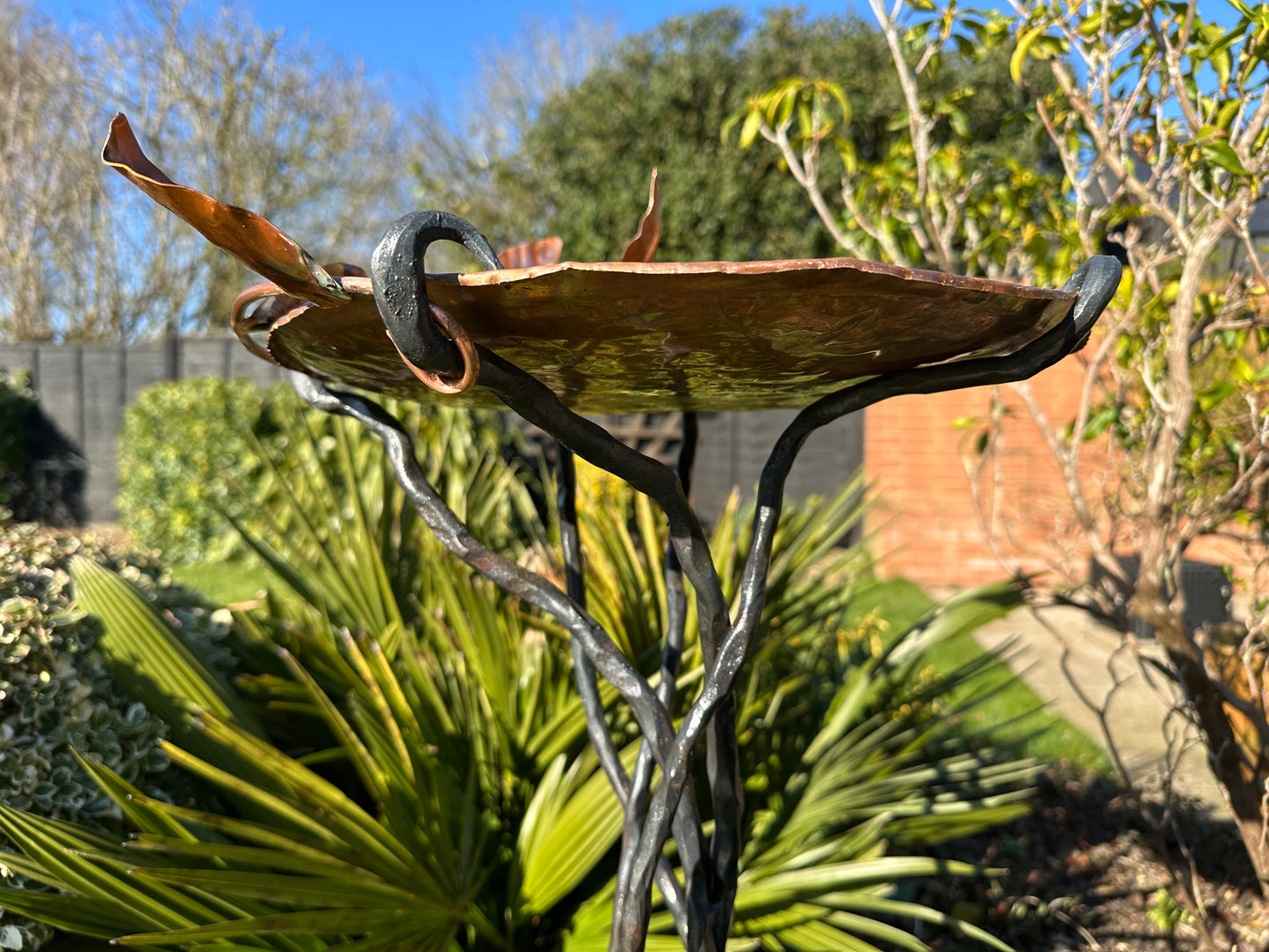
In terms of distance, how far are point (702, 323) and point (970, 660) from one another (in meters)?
4.09

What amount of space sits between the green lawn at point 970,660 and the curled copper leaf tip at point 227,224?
1.75 m

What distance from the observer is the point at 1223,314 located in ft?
6.34

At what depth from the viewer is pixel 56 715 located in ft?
4.87

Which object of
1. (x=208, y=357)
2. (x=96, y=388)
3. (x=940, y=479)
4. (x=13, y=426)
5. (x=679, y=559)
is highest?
(x=208, y=357)

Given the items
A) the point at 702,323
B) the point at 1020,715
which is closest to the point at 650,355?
the point at 702,323

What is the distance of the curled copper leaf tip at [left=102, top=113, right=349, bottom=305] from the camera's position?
26.1 inches

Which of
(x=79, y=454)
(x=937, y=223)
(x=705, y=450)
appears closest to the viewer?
(x=937, y=223)

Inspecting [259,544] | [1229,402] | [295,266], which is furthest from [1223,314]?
[259,544]

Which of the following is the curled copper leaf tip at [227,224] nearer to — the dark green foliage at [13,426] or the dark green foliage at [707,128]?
the dark green foliage at [707,128]

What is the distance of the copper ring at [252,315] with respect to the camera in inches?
33.9

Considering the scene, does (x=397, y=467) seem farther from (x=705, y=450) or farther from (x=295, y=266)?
(x=705, y=450)

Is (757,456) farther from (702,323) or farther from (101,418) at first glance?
(702,323)

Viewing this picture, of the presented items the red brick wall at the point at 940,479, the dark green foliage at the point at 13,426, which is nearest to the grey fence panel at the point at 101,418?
the dark green foliage at the point at 13,426

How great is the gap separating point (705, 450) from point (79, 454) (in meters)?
6.40
